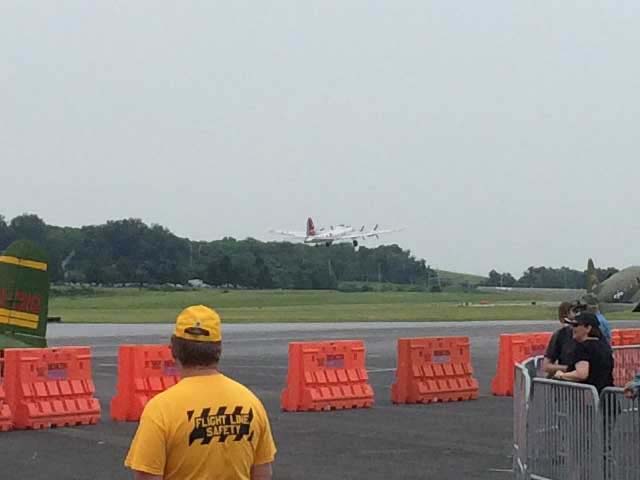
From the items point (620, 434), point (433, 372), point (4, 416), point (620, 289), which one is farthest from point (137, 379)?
point (620, 289)

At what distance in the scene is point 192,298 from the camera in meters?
103

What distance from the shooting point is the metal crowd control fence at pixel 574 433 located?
8719mm

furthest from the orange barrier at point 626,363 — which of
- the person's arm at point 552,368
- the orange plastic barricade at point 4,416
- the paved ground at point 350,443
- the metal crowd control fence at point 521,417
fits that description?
the orange plastic barricade at point 4,416

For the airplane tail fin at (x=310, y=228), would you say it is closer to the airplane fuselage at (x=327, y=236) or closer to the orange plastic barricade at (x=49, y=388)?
the airplane fuselage at (x=327, y=236)

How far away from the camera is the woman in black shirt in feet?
34.2

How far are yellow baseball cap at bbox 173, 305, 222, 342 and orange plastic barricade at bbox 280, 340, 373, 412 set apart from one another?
1285cm

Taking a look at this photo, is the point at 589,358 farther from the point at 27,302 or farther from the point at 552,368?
the point at 27,302

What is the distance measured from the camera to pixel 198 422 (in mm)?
4496

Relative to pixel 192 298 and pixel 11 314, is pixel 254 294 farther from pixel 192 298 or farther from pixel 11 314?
pixel 11 314

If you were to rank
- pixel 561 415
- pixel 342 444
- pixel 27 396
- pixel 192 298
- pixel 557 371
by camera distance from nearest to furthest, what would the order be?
pixel 561 415, pixel 557 371, pixel 342 444, pixel 27 396, pixel 192 298

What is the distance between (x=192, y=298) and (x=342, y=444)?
90263 millimetres

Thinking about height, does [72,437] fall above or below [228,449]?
below

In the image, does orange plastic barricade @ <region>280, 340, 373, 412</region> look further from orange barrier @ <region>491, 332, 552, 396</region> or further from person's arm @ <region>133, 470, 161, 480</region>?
person's arm @ <region>133, 470, 161, 480</region>

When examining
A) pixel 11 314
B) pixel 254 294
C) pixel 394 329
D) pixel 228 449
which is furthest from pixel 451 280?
pixel 228 449
